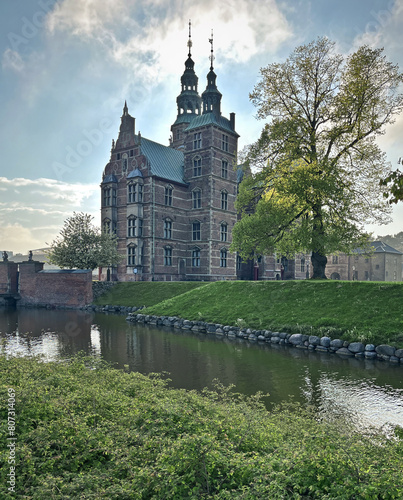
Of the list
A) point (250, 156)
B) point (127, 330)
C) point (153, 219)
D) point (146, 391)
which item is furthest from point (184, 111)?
point (146, 391)

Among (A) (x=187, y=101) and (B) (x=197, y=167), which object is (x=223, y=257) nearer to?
(B) (x=197, y=167)

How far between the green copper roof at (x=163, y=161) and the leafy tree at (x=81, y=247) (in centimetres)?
989

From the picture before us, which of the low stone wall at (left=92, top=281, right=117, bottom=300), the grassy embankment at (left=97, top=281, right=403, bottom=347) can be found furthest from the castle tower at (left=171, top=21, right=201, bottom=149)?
the grassy embankment at (left=97, top=281, right=403, bottom=347)

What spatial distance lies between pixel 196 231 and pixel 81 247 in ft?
47.0

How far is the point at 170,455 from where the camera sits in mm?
4430

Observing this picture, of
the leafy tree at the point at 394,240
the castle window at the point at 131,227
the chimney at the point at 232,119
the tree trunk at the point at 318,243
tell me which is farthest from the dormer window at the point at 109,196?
the leafy tree at the point at 394,240

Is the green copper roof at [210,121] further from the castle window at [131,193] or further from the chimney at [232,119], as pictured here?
the castle window at [131,193]

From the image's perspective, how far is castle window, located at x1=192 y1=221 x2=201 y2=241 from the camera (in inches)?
1783

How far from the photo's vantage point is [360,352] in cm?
1536

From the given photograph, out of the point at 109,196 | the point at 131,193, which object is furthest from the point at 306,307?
the point at 109,196

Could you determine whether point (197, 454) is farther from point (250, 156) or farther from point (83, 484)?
point (250, 156)

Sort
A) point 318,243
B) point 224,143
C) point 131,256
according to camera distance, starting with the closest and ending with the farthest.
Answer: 1. point 318,243
2. point 131,256
3. point 224,143

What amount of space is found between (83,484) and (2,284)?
134 ft

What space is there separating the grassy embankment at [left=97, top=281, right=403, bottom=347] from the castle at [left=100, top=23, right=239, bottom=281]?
1507cm
